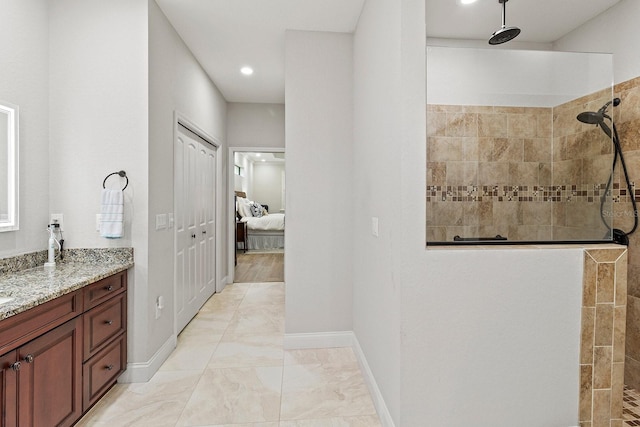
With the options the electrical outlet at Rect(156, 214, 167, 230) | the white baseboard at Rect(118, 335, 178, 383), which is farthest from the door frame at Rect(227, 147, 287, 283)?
the white baseboard at Rect(118, 335, 178, 383)

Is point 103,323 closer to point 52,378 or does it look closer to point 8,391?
point 52,378

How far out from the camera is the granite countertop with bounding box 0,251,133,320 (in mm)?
1416

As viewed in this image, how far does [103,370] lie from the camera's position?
201cm

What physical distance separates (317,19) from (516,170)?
1.98 m

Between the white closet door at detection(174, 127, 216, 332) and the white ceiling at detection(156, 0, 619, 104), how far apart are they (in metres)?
0.94

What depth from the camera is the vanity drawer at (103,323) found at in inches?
73.2

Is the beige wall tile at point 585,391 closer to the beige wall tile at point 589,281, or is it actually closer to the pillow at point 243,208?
the beige wall tile at point 589,281

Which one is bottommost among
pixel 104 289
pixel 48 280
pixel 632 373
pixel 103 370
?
pixel 632 373

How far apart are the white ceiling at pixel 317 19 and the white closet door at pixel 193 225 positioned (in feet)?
3.08

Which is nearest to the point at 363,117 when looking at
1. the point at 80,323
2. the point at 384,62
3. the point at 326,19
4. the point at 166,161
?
the point at 384,62

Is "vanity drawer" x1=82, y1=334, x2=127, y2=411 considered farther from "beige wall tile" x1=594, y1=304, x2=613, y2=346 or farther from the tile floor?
"beige wall tile" x1=594, y1=304, x2=613, y2=346

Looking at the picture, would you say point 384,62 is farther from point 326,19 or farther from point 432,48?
point 326,19

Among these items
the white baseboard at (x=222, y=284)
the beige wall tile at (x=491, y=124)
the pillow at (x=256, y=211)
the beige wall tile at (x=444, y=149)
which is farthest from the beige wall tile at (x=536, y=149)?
the pillow at (x=256, y=211)

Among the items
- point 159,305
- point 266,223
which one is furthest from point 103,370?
point 266,223
